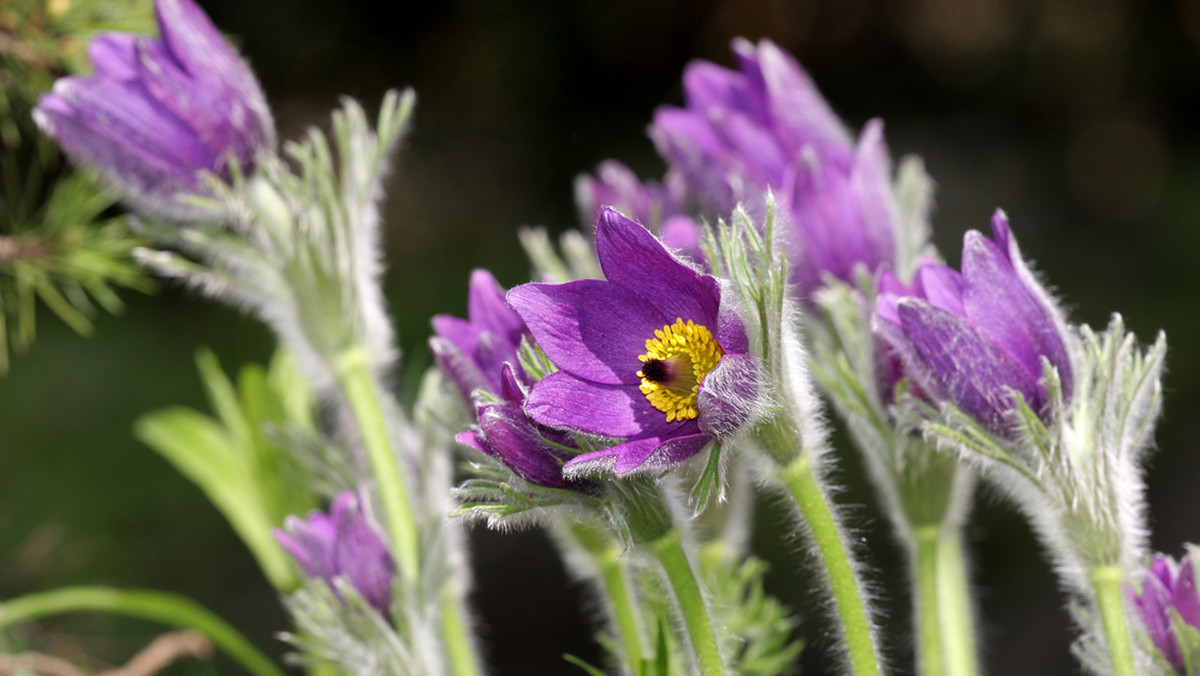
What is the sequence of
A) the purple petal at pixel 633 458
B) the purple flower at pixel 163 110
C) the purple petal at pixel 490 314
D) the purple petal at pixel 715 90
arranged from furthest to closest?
the purple petal at pixel 715 90
the purple flower at pixel 163 110
the purple petal at pixel 490 314
the purple petal at pixel 633 458

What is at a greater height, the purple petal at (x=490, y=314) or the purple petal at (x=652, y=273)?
the purple petal at (x=490, y=314)

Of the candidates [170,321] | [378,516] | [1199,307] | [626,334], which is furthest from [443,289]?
[626,334]

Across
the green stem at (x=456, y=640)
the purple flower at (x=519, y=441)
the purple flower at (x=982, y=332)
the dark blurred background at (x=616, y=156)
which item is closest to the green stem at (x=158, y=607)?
the green stem at (x=456, y=640)

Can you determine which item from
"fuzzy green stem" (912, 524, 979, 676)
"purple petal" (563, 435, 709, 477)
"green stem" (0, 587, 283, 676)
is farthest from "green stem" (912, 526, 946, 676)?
"green stem" (0, 587, 283, 676)

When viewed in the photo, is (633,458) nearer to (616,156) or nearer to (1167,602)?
(1167,602)

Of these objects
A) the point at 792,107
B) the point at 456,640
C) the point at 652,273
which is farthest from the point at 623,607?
the point at 792,107

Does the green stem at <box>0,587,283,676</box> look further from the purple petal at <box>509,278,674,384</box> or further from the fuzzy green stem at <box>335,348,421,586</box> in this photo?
the purple petal at <box>509,278,674,384</box>

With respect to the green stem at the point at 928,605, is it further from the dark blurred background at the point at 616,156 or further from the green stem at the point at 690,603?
the dark blurred background at the point at 616,156
